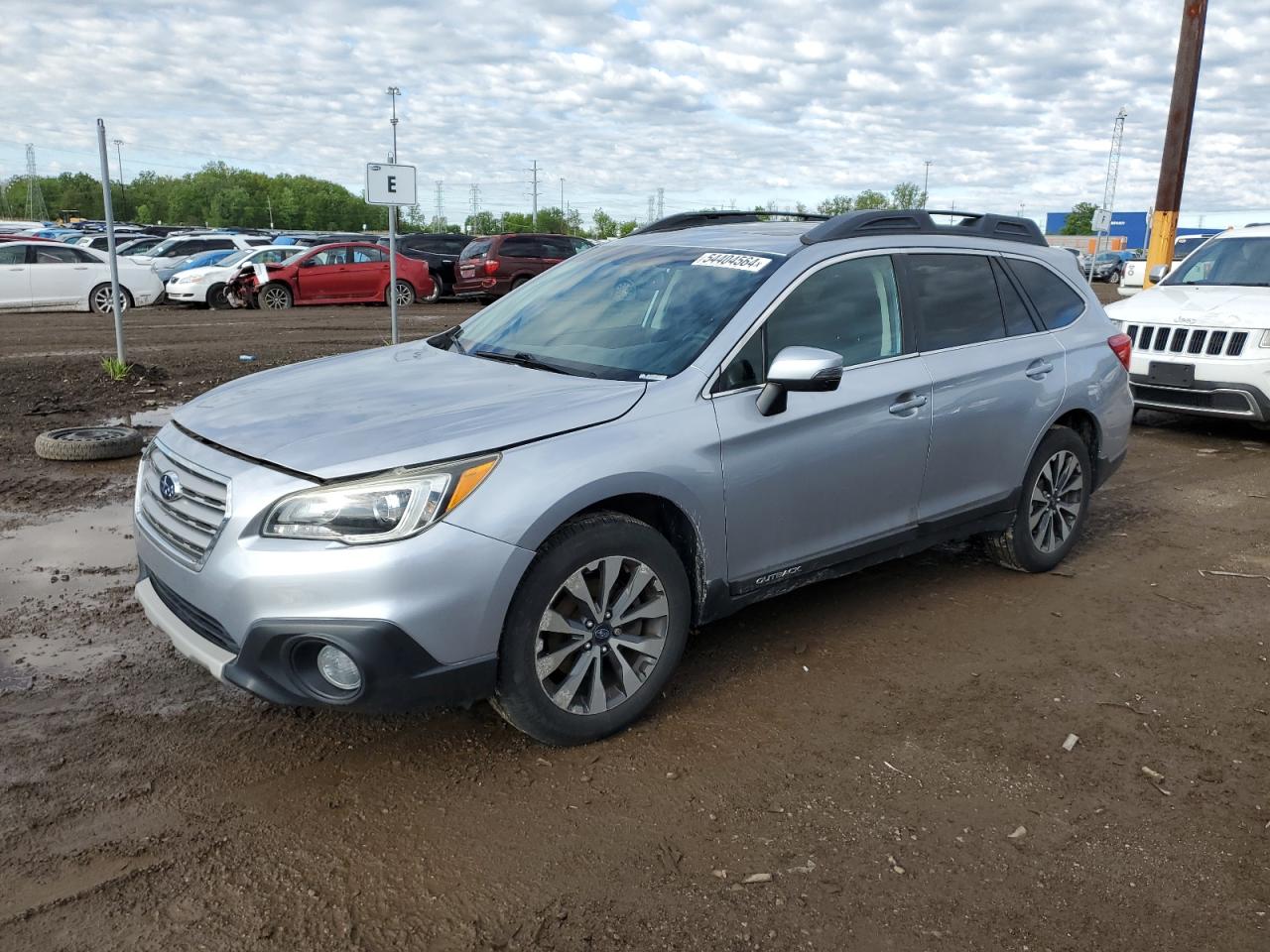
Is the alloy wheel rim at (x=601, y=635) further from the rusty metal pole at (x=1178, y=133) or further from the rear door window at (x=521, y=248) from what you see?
the rear door window at (x=521, y=248)

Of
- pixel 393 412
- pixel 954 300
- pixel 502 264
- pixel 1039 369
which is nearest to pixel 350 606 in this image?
pixel 393 412

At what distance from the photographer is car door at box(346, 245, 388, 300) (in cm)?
2330

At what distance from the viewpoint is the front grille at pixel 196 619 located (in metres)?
3.18

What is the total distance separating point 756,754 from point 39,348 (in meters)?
13.5

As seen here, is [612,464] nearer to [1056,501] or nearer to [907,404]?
[907,404]

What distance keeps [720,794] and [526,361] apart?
181cm

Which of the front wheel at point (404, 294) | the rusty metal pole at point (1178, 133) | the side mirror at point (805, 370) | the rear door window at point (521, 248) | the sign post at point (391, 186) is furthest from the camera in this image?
the rear door window at point (521, 248)

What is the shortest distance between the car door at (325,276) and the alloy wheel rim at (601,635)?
20.9 metres

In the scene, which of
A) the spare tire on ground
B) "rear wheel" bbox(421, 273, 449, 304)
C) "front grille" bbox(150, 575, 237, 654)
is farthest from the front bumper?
"rear wheel" bbox(421, 273, 449, 304)

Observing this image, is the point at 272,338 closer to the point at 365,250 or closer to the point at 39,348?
the point at 39,348

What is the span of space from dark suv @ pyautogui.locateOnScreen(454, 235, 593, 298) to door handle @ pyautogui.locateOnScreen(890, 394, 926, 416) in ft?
66.9

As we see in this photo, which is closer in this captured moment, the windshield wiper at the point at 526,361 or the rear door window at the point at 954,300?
the windshield wiper at the point at 526,361

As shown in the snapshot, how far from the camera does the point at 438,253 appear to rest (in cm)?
2802

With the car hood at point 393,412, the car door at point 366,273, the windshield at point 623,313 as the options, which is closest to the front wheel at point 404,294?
the car door at point 366,273
